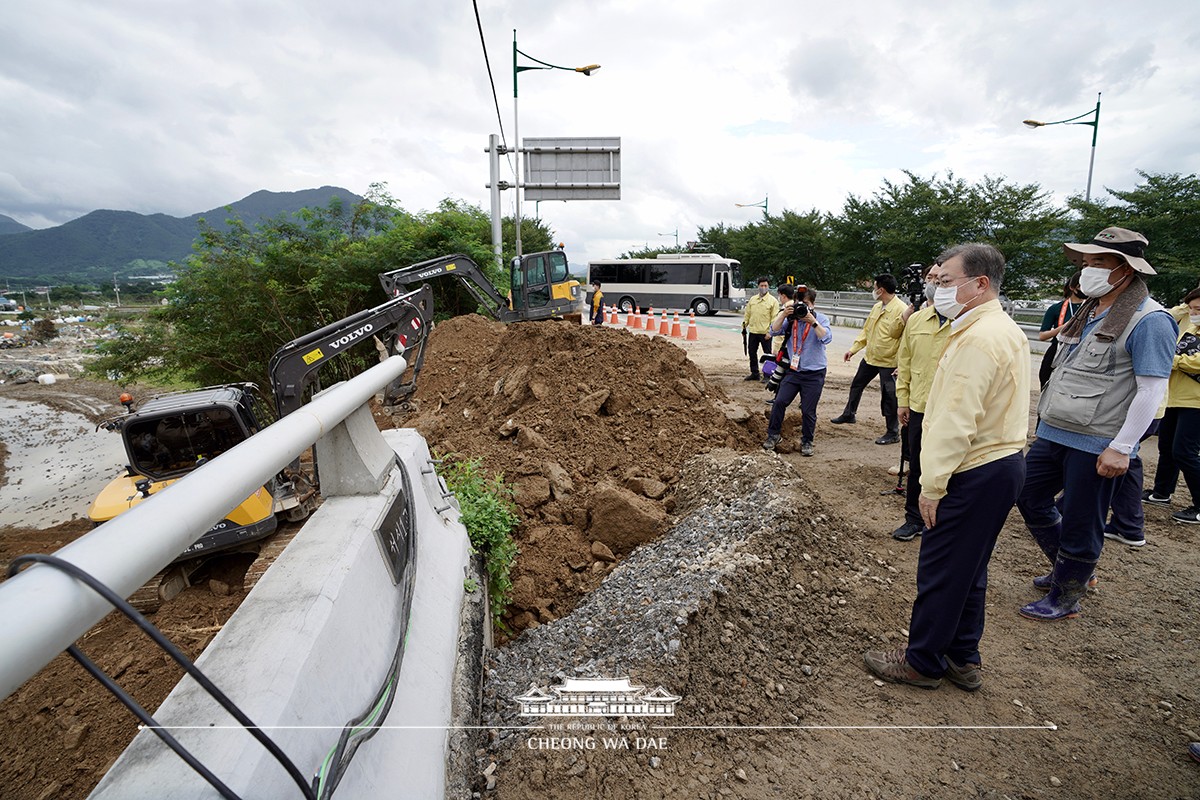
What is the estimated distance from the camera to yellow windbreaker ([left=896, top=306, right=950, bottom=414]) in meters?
4.38

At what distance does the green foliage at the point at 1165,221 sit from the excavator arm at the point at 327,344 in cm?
1949

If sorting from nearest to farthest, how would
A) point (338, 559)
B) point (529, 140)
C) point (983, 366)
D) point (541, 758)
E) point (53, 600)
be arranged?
point (53, 600), point (338, 559), point (541, 758), point (983, 366), point (529, 140)

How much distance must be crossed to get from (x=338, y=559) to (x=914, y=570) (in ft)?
11.6

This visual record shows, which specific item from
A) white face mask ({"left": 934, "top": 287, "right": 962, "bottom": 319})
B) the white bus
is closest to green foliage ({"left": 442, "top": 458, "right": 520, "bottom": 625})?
white face mask ({"left": 934, "top": 287, "right": 962, "bottom": 319})

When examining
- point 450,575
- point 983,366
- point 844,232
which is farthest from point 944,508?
point 844,232

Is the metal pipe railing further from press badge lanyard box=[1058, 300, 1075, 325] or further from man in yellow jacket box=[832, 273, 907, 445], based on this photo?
press badge lanyard box=[1058, 300, 1075, 325]

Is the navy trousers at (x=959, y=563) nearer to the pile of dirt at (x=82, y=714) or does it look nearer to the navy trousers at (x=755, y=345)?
the pile of dirt at (x=82, y=714)

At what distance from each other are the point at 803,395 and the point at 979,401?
Answer: 4.03m

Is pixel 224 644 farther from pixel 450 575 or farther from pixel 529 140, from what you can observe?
pixel 529 140

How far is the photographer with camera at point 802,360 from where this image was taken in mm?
6066

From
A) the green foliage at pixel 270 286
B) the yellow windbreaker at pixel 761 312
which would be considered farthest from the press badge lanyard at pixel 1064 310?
the green foliage at pixel 270 286

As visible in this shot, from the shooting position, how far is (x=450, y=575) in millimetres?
2365

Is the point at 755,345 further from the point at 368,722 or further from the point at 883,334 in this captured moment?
the point at 368,722

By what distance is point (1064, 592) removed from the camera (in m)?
3.19
